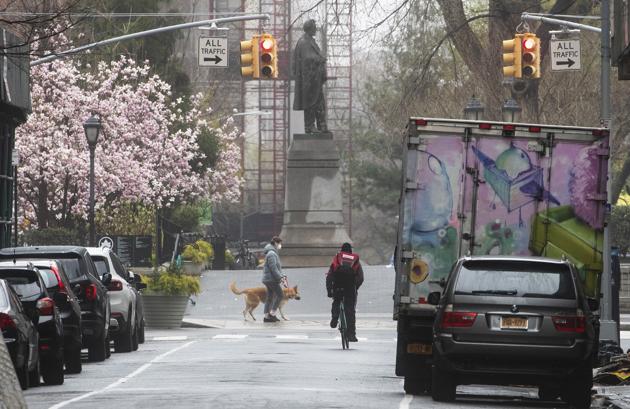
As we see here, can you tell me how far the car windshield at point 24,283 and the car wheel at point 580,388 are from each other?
22.7 feet

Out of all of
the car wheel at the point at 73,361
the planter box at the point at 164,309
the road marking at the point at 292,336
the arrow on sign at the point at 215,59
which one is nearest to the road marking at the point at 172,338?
the road marking at the point at 292,336

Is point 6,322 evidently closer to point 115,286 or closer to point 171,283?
point 115,286

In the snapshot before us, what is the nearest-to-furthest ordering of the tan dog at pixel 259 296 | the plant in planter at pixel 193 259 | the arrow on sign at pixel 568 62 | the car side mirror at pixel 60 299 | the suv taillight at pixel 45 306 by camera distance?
1. the suv taillight at pixel 45 306
2. the car side mirror at pixel 60 299
3. the arrow on sign at pixel 568 62
4. the tan dog at pixel 259 296
5. the plant in planter at pixel 193 259

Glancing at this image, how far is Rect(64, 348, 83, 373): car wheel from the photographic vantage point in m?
23.4

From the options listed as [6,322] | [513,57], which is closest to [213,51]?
[513,57]

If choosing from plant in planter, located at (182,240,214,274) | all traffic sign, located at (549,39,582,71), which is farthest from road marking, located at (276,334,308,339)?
plant in planter, located at (182,240,214,274)

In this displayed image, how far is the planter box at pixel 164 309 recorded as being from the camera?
37.9 meters

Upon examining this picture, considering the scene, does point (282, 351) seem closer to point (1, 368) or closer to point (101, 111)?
point (1, 368)

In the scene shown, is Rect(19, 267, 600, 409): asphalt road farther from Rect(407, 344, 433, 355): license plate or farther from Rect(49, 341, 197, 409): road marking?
Rect(407, 344, 433, 355): license plate

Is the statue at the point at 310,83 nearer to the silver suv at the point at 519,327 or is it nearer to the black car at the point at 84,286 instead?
the black car at the point at 84,286

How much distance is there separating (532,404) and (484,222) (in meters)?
2.22

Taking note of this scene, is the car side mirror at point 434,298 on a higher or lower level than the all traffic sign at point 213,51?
lower

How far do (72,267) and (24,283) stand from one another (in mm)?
4375

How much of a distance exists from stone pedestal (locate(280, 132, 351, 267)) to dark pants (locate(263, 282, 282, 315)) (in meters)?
14.8
